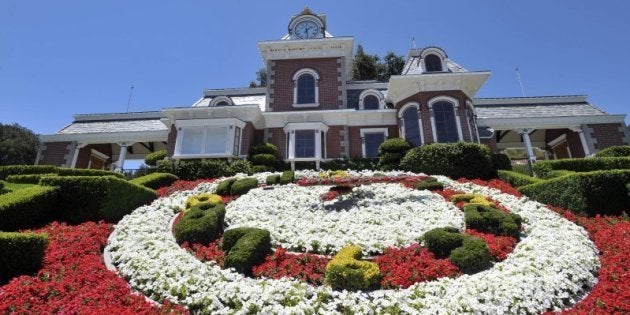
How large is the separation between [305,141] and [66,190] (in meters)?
13.5

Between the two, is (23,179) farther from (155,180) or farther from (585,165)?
(585,165)

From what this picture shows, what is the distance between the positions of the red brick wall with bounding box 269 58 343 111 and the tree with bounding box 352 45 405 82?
1428 cm

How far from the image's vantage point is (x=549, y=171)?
1542 cm

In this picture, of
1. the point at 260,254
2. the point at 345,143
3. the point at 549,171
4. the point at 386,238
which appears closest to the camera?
the point at 260,254

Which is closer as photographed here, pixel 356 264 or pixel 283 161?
pixel 356 264

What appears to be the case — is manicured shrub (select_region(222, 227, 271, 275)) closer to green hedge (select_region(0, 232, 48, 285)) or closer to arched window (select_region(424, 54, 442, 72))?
green hedge (select_region(0, 232, 48, 285))

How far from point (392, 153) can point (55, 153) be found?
22264 mm

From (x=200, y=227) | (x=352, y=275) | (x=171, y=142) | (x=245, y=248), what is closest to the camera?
(x=352, y=275)

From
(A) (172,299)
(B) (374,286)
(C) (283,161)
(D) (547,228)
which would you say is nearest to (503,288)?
(B) (374,286)

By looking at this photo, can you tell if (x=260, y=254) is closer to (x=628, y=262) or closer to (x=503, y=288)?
(x=503, y=288)

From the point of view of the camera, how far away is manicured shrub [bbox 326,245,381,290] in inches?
274

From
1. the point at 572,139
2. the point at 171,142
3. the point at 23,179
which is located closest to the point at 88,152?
the point at 171,142

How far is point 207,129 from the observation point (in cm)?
2227

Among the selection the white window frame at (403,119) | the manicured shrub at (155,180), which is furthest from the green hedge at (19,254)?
the white window frame at (403,119)
